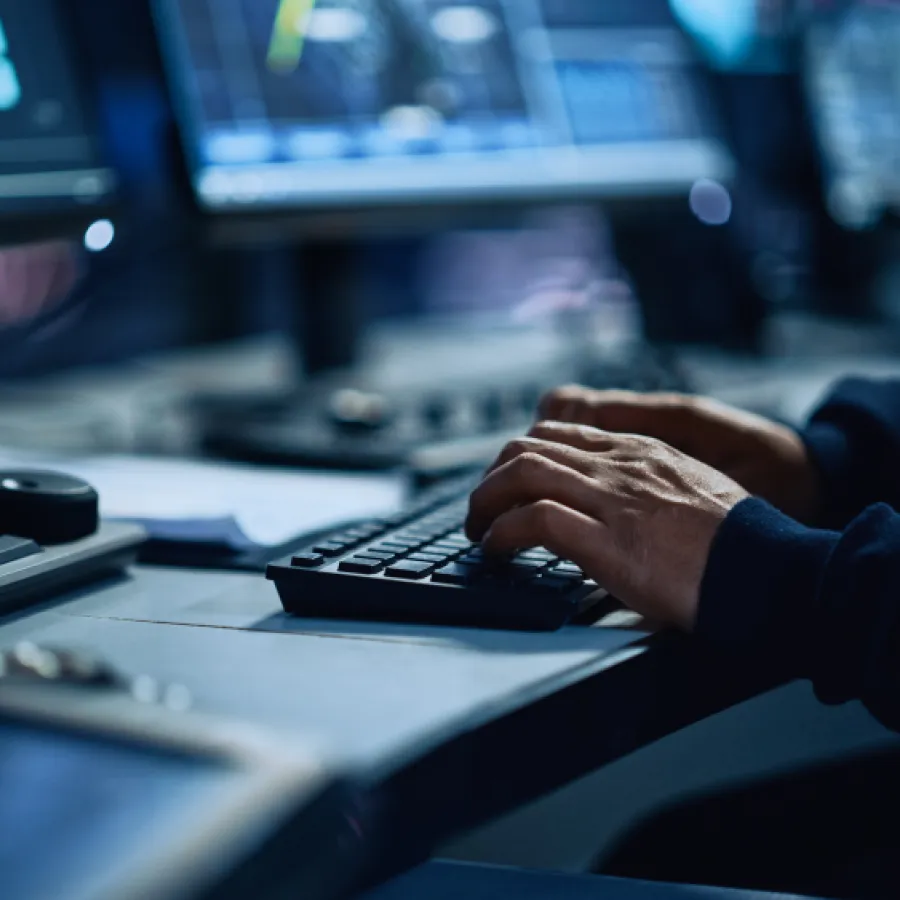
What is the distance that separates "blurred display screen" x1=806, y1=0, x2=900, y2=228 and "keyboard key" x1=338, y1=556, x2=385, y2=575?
134 centimetres

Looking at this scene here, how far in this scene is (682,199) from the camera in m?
1.45

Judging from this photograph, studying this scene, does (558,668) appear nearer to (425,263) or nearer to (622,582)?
(622,582)

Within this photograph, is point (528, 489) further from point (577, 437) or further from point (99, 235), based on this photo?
point (99, 235)

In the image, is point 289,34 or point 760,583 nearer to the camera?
point 760,583

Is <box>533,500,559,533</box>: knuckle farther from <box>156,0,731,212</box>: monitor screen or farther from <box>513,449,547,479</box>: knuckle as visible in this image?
<box>156,0,731,212</box>: monitor screen

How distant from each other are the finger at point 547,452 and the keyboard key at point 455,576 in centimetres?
7

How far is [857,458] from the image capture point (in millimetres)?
802

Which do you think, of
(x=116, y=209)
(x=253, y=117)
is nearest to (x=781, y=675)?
(x=116, y=209)

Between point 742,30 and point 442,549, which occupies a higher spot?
point 742,30

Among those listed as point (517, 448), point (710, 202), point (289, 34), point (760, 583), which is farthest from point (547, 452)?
point (710, 202)

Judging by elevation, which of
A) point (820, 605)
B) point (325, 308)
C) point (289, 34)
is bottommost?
point (820, 605)

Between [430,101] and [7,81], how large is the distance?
18.0 inches

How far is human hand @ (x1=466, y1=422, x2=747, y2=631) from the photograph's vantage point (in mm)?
533

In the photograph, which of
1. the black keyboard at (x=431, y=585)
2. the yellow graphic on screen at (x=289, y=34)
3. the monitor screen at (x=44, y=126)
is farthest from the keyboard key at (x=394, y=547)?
the yellow graphic on screen at (x=289, y=34)
